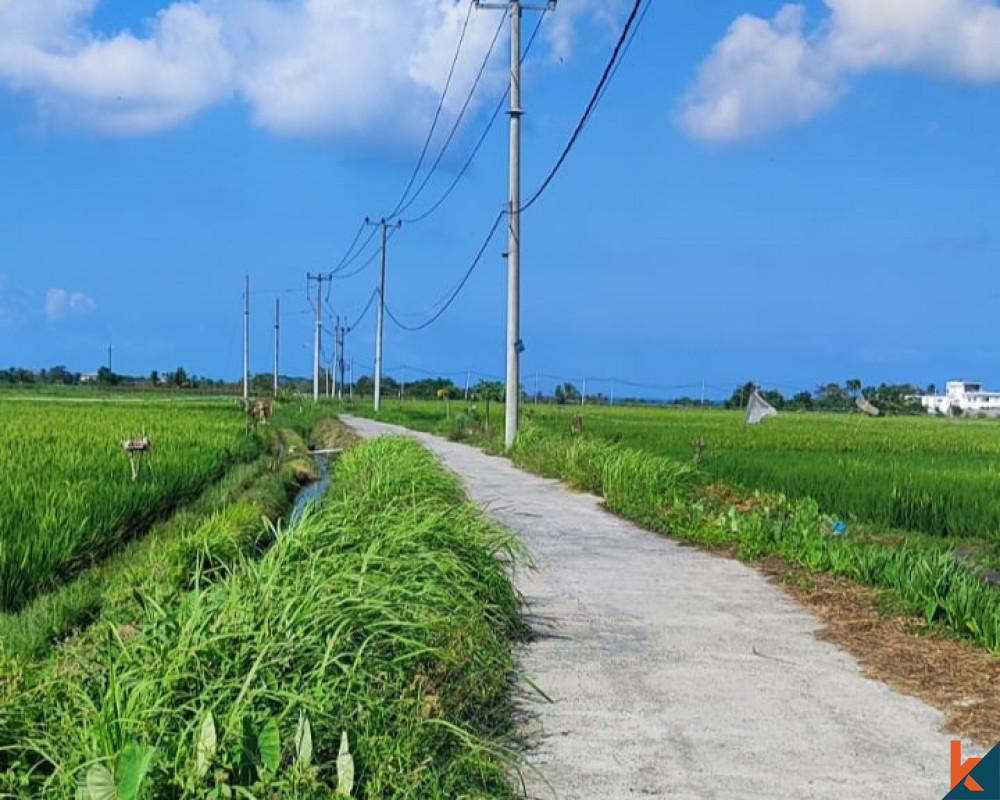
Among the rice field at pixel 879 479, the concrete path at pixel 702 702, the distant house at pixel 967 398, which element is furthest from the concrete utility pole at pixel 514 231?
the distant house at pixel 967 398

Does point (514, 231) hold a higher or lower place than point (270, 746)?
higher

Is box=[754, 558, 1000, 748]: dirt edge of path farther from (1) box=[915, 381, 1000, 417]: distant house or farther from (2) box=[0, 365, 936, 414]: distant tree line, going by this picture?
(1) box=[915, 381, 1000, 417]: distant house

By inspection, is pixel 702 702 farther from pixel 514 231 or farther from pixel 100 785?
pixel 514 231

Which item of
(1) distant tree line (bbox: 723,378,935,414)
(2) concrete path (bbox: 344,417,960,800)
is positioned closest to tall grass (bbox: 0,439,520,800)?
(2) concrete path (bbox: 344,417,960,800)

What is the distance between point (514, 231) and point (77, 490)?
12968 millimetres

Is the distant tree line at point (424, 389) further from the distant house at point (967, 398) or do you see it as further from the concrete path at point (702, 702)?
the concrete path at point (702, 702)

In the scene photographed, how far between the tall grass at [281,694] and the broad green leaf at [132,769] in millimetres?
10

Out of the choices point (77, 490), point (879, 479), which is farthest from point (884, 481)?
point (77, 490)

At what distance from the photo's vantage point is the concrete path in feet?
13.1

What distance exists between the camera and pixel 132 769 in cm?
297

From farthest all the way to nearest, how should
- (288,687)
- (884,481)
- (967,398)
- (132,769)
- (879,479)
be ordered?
(967,398)
(879,479)
(884,481)
(288,687)
(132,769)

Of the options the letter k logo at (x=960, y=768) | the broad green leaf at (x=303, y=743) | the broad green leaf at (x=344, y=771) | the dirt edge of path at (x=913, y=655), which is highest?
the broad green leaf at (x=303, y=743)

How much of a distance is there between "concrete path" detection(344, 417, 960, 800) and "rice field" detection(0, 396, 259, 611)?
3.52 metres

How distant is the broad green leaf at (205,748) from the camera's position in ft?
10.2
